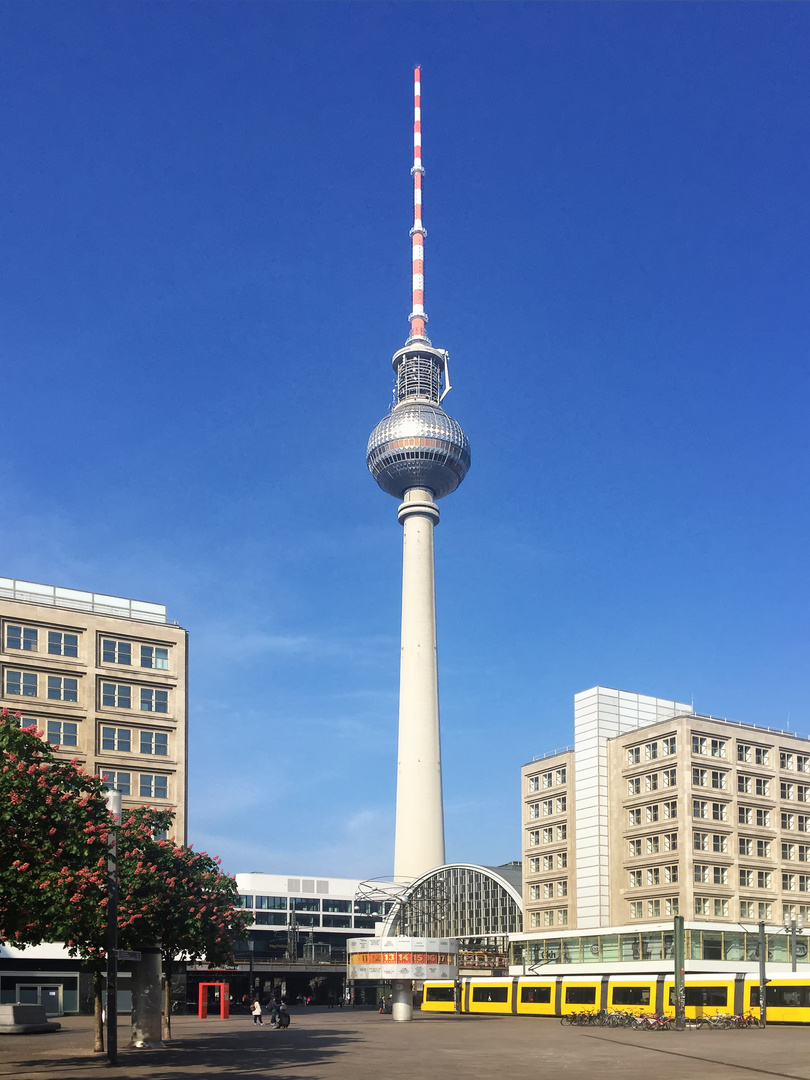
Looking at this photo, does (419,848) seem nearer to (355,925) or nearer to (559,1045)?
(355,925)

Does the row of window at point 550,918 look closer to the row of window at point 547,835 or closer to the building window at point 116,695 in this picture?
the row of window at point 547,835

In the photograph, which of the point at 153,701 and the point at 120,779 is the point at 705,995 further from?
the point at 153,701

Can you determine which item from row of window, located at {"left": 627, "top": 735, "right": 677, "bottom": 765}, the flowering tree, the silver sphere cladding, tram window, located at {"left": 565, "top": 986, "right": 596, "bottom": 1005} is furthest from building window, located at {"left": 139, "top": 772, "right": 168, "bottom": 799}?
the silver sphere cladding

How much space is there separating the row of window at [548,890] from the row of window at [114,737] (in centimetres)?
4169

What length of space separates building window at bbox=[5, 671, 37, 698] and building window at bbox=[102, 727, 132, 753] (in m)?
5.41

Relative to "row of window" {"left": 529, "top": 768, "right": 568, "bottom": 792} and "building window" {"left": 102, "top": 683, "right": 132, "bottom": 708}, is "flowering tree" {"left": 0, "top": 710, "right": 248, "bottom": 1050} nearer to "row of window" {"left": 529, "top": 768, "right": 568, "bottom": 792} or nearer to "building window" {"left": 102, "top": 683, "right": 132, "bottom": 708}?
"building window" {"left": 102, "top": 683, "right": 132, "bottom": 708}

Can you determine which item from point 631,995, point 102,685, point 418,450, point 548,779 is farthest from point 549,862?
point 418,450

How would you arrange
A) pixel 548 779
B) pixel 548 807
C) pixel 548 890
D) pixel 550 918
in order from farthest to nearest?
→ pixel 548 779 → pixel 548 807 → pixel 548 890 → pixel 550 918

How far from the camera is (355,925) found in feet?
489

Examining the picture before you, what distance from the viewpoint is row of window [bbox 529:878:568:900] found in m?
105

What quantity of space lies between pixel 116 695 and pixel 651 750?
43500 mm

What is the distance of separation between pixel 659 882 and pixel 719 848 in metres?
5.49

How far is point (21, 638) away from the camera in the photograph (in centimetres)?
7750

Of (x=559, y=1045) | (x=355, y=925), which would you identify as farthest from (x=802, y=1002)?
(x=355, y=925)
